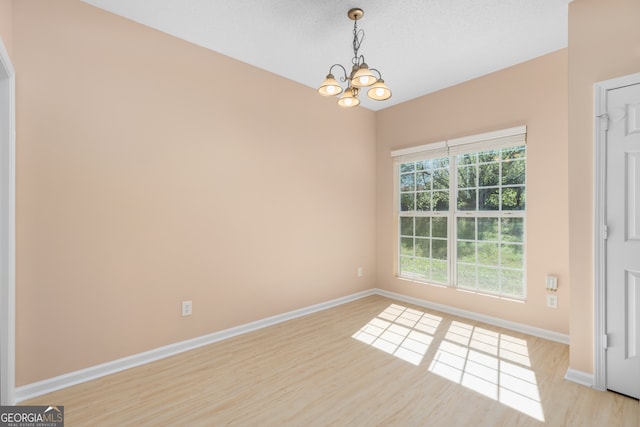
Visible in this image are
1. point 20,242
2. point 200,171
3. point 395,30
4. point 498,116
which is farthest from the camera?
point 498,116

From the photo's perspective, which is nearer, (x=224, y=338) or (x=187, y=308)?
(x=187, y=308)

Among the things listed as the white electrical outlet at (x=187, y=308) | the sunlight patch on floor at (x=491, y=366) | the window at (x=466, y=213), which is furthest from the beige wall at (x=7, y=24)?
the window at (x=466, y=213)

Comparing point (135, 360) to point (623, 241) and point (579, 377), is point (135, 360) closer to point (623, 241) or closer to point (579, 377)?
point (579, 377)

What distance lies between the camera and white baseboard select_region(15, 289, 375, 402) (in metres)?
2.12

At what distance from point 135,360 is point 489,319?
12.0ft

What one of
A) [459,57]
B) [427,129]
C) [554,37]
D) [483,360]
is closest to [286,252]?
[483,360]

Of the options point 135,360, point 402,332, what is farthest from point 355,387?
point 135,360

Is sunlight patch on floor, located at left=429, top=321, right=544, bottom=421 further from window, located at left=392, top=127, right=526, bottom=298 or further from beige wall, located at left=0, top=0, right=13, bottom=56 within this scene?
beige wall, located at left=0, top=0, right=13, bottom=56

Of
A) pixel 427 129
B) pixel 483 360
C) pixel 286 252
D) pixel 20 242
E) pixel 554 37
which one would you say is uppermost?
pixel 554 37

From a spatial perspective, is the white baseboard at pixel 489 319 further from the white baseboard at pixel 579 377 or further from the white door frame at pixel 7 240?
the white door frame at pixel 7 240

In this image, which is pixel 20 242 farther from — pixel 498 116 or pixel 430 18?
pixel 498 116

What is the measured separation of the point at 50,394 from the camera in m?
2.13

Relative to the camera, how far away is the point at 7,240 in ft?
6.24

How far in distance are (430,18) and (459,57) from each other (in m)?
0.82
